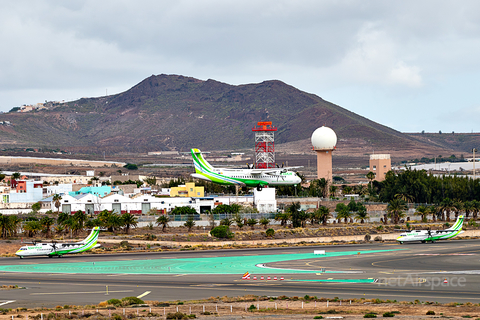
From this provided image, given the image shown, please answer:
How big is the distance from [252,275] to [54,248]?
26874mm

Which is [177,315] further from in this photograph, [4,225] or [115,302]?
[4,225]

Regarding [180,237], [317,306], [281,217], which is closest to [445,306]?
[317,306]

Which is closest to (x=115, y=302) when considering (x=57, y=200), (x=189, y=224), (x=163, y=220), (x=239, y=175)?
(x=189, y=224)

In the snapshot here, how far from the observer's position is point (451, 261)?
180 feet

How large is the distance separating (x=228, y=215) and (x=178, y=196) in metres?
20.8

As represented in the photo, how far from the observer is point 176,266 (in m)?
54.2

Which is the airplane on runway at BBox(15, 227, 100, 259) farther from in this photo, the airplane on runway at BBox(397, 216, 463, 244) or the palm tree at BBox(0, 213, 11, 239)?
the airplane on runway at BBox(397, 216, 463, 244)

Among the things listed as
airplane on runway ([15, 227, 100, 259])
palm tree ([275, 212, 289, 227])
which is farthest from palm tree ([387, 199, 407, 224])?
airplane on runway ([15, 227, 100, 259])

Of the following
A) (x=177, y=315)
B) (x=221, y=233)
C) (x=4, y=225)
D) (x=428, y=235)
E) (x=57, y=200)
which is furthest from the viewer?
(x=57, y=200)

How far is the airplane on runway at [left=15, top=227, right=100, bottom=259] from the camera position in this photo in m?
61.6

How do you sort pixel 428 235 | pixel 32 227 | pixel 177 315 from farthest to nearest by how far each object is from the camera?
pixel 32 227
pixel 428 235
pixel 177 315

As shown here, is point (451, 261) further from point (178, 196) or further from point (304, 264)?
point (178, 196)

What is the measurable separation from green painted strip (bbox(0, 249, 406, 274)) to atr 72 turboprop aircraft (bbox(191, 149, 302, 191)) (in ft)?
145

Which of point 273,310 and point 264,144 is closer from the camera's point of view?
point 273,310
